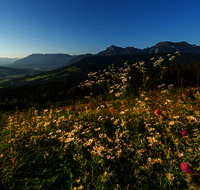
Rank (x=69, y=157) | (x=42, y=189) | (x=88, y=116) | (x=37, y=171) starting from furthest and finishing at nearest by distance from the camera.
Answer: (x=88, y=116) → (x=69, y=157) → (x=37, y=171) → (x=42, y=189)

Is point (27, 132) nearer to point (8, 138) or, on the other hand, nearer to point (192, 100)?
point (8, 138)

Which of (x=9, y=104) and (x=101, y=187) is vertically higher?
(x=101, y=187)

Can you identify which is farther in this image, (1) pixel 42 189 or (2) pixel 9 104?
(2) pixel 9 104

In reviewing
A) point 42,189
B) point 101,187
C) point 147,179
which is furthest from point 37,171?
point 147,179

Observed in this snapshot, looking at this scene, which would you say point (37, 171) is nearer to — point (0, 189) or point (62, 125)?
point (0, 189)

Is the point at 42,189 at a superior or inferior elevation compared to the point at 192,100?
inferior

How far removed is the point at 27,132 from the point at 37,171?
76.1 inches

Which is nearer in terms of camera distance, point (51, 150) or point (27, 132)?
point (51, 150)

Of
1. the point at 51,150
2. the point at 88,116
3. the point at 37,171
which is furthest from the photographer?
the point at 88,116

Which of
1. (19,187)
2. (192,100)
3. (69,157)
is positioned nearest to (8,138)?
(19,187)

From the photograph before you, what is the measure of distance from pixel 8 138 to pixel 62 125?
1.78 metres

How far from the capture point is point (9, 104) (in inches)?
774

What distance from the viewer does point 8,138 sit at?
364 cm

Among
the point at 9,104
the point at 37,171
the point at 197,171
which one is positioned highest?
the point at 197,171
